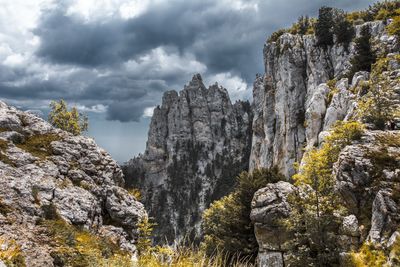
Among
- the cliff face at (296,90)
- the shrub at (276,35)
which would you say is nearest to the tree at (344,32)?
the cliff face at (296,90)

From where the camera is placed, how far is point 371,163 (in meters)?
20.2

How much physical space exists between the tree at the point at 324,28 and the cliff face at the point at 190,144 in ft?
387

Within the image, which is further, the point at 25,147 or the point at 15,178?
the point at 25,147

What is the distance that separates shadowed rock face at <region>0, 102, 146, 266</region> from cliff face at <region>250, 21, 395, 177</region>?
38597 mm

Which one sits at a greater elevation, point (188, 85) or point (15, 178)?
point (188, 85)

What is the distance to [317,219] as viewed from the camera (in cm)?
1977

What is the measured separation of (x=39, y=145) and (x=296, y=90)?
62482mm

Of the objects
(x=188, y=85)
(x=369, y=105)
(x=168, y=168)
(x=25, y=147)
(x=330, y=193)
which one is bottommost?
(x=330, y=193)

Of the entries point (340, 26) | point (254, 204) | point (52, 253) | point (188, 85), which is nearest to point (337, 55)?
point (340, 26)

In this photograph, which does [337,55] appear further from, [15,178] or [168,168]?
[168,168]

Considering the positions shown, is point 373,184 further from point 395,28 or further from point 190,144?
point 190,144

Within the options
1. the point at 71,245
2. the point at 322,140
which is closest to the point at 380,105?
the point at 322,140

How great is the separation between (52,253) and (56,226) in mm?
2961

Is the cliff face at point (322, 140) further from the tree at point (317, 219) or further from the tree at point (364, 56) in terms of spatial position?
the tree at point (364, 56)
